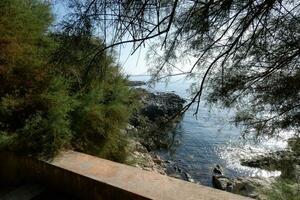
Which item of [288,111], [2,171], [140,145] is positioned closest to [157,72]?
[288,111]

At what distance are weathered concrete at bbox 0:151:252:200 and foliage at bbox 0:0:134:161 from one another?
0.22m

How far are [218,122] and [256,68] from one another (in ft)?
2.55

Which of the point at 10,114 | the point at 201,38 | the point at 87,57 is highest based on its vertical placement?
the point at 201,38

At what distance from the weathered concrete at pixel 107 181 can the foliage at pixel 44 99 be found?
22cm

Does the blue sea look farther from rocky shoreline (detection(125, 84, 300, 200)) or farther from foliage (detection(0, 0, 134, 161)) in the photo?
foliage (detection(0, 0, 134, 161))

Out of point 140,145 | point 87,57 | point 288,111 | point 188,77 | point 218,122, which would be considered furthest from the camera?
point 140,145

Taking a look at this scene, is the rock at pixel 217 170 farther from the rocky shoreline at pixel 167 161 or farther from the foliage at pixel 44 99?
the foliage at pixel 44 99

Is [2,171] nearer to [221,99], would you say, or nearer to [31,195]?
[31,195]

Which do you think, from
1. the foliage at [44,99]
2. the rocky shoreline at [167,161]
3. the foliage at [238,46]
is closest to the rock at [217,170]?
the rocky shoreline at [167,161]

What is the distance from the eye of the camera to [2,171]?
11.5ft

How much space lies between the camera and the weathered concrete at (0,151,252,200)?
238 centimetres

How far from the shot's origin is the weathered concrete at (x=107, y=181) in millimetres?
2385

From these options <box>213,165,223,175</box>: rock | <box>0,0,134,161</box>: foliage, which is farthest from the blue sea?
<box>0,0,134,161</box>: foliage

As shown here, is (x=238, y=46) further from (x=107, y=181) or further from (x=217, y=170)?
(x=217, y=170)
